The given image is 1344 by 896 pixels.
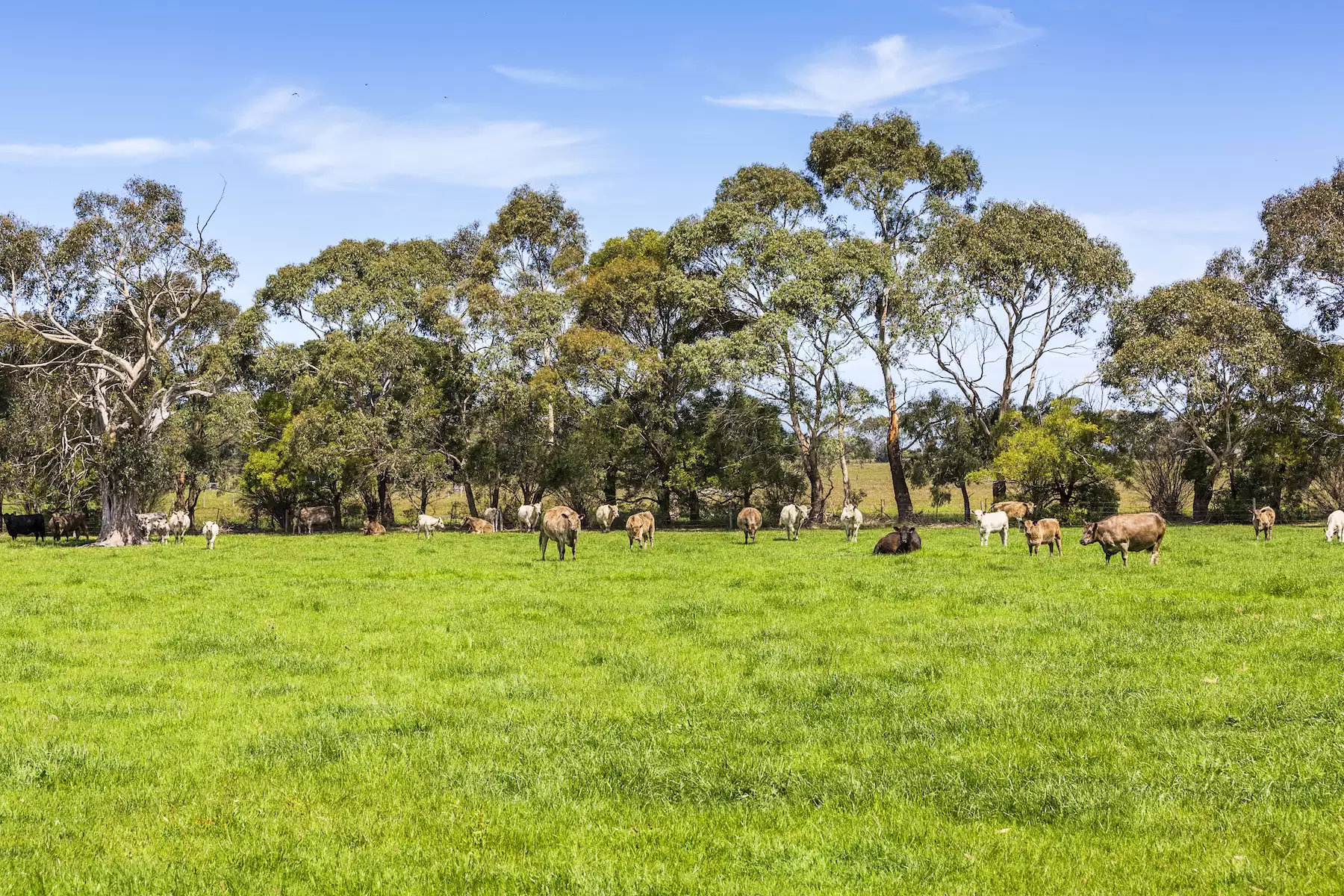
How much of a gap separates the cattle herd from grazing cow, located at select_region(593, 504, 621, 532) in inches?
2.0

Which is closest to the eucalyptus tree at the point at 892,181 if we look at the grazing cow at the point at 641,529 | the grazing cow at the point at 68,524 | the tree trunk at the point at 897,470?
the tree trunk at the point at 897,470

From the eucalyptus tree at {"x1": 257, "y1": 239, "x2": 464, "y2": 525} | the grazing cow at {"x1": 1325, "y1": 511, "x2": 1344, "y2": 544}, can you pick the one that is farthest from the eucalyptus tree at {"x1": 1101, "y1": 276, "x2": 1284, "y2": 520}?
the eucalyptus tree at {"x1": 257, "y1": 239, "x2": 464, "y2": 525}

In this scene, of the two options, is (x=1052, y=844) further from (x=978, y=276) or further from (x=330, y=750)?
(x=978, y=276)

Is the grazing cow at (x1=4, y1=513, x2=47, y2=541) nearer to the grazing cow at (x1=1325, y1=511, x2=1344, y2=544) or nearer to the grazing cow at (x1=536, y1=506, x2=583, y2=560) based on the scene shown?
the grazing cow at (x1=536, y1=506, x2=583, y2=560)

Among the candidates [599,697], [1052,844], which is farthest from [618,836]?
[599,697]

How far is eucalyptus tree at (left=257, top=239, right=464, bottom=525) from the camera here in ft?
168

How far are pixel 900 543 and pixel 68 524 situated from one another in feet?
140

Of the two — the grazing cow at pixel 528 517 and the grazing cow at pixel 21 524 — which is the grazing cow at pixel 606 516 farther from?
the grazing cow at pixel 21 524

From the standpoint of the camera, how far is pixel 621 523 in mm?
54469

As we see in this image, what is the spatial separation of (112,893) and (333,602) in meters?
12.6

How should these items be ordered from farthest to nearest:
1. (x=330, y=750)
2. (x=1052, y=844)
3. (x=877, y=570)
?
(x=877, y=570)
(x=330, y=750)
(x=1052, y=844)

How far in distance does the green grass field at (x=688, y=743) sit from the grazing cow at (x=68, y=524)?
108ft

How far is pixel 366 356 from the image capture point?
5181cm

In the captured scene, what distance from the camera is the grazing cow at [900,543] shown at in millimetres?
28812
